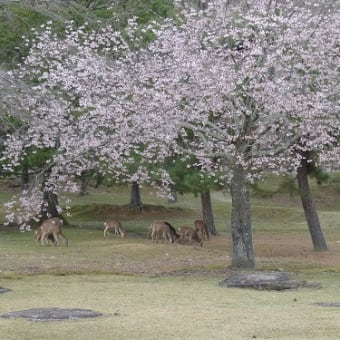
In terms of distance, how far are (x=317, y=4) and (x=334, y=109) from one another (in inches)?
100

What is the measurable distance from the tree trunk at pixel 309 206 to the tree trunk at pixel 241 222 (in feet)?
18.9

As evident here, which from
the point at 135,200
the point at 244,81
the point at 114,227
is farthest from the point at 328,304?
the point at 135,200

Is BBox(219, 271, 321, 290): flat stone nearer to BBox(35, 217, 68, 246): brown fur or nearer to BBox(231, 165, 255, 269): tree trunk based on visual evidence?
BBox(231, 165, 255, 269): tree trunk

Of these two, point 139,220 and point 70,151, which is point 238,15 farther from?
point 139,220

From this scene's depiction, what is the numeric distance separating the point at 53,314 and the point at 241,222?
8836 millimetres

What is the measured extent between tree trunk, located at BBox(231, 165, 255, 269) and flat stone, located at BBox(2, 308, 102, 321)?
321 inches

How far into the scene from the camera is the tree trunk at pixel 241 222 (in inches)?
805

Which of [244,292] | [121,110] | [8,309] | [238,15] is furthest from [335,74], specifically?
[8,309]

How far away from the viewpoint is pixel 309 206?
26656 mm

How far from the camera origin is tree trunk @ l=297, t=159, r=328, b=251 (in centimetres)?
2605

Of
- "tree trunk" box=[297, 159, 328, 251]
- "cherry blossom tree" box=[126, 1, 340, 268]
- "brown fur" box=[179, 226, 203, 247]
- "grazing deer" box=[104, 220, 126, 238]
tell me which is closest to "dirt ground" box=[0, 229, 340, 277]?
"tree trunk" box=[297, 159, 328, 251]

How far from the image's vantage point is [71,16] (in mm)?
26250

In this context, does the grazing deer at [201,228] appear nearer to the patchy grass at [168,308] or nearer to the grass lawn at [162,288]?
the grass lawn at [162,288]

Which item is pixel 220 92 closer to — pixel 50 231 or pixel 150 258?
pixel 150 258
